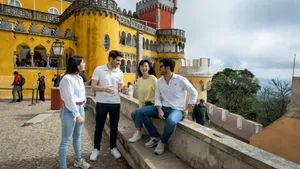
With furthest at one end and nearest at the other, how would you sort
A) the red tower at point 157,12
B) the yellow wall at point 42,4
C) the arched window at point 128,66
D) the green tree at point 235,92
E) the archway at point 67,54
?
the red tower at point 157,12 → the green tree at point 235,92 → the arched window at point 128,66 → the yellow wall at point 42,4 → the archway at point 67,54

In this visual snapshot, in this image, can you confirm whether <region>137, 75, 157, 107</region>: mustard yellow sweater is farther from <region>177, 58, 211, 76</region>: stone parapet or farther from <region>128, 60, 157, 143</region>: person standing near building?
<region>177, 58, 211, 76</region>: stone parapet

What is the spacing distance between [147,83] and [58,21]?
64.5ft

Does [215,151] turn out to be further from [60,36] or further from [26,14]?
[26,14]

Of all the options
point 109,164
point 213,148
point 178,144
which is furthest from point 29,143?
point 213,148

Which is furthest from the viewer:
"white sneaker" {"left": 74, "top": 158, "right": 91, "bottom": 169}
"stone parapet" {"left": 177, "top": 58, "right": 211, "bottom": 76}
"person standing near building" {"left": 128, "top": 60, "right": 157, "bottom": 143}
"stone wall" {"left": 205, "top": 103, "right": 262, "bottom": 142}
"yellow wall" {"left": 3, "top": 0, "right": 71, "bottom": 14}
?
"yellow wall" {"left": 3, "top": 0, "right": 71, "bottom": 14}

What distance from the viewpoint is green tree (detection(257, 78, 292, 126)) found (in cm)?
1861

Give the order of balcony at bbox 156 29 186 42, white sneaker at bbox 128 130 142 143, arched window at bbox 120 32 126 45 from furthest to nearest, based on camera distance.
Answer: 1. balcony at bbox 156 29 186 42
2. arched window at bbox 120 32 126 45
3. white sneaker at bbox 128 130 142 143

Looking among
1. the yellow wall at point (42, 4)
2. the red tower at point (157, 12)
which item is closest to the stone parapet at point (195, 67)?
the yellow wall at point (42, 4)

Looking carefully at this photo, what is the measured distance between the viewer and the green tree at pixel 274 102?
18608mm

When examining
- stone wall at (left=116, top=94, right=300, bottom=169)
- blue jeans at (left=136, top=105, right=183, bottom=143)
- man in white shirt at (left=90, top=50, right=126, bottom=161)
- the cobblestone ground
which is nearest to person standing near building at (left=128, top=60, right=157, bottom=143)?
blue jeans at (left=136, top=105, right=183, bottom=143)

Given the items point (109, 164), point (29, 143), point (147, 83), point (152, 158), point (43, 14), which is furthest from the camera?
point (43, 14)

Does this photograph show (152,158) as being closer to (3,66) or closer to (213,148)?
(213,148)

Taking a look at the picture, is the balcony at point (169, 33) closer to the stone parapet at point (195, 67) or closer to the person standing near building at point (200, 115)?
the stone parapet at point (195, 67)

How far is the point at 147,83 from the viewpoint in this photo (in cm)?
375
